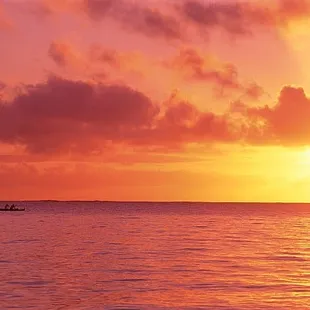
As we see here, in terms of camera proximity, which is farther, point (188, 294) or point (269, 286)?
point (269, 286)

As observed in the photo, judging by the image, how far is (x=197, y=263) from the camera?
229ft

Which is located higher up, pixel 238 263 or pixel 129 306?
pixel 238 263

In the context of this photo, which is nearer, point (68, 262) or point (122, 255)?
point (68, 262)

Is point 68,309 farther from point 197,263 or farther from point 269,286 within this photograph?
point 197,263

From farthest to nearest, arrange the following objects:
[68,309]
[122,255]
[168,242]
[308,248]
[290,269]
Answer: [168,242], [308,248], [122,255], [290,269], [68,309]

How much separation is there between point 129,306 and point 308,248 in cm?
5285

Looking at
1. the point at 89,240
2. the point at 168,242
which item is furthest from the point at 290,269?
the point at 89,240

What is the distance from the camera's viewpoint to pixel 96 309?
44000 millimetres

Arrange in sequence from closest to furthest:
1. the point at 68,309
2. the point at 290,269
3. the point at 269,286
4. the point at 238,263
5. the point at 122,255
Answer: the point at 68,309 < the point at 269,286 < the point at 290,269 < the point at 238,263 < the point at 122,255

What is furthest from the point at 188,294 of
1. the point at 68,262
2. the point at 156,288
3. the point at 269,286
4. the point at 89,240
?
the point at 89,240

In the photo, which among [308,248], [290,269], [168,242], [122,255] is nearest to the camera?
[290,269]

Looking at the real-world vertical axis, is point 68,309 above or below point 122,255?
below

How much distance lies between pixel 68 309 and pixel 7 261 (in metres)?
28.6

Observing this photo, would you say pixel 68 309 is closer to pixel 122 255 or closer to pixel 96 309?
pixel 96 309
